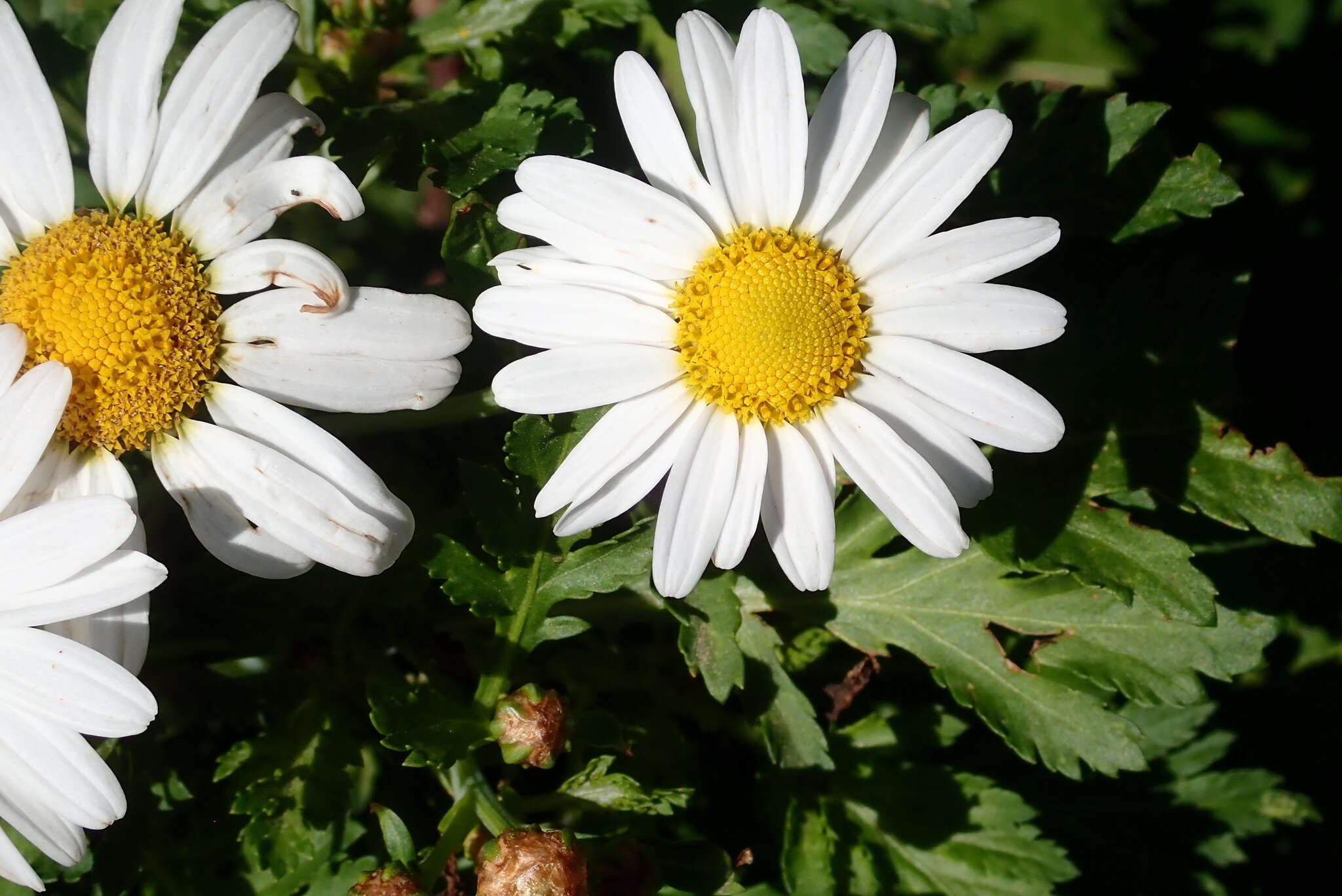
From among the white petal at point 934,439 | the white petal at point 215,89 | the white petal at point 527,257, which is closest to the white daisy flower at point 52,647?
the white petal at point 215,89

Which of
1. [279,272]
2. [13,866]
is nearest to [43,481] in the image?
[279,272]

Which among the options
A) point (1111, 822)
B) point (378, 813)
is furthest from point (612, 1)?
point (1111, 822)

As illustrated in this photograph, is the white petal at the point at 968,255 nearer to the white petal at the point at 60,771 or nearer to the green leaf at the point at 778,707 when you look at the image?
the green leaf at the point at 778,707

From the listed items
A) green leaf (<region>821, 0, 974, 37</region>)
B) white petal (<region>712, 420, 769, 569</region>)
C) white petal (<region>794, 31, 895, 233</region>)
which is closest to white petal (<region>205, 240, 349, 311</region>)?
white petal (<region>712, 420, 769, 569</region>)

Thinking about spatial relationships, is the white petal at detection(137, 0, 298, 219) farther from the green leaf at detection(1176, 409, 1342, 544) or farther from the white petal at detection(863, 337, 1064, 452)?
the green leaf at detection(1176, 409, 1342, 544)

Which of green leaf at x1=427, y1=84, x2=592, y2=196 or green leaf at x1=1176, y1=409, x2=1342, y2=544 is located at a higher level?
green leaf at x1=427, y1=84, x2=592, y2=196

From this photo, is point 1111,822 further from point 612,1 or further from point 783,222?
point 612,1
